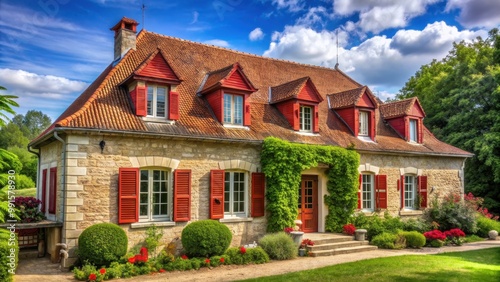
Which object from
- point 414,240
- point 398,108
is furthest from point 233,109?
point 398,108

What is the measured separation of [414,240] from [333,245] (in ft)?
11.5

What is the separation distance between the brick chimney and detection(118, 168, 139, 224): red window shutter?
5340mm

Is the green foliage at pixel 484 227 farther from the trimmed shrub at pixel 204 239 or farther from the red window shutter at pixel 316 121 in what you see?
the trimmed shrub at pixel 204 239

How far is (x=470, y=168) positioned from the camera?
966 inches

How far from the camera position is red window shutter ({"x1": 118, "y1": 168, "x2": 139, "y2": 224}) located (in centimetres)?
1123

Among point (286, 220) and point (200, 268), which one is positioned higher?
point (286, 220)

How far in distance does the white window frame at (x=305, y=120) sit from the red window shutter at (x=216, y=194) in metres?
4.57

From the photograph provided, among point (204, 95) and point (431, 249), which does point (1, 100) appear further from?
point (431, 249)

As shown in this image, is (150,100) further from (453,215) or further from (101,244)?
(453,215)

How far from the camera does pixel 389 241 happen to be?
14742 mm

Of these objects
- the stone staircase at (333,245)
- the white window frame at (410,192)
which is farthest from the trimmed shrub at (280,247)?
the white window frame at (410,192)

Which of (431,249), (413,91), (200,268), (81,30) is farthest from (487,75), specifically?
(81,30)

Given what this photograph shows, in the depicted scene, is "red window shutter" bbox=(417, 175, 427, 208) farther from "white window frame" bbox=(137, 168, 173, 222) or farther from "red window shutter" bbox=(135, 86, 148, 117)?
"red window shutter" bbox=(135, 86, 148, 117)

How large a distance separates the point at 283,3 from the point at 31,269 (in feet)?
37.6
